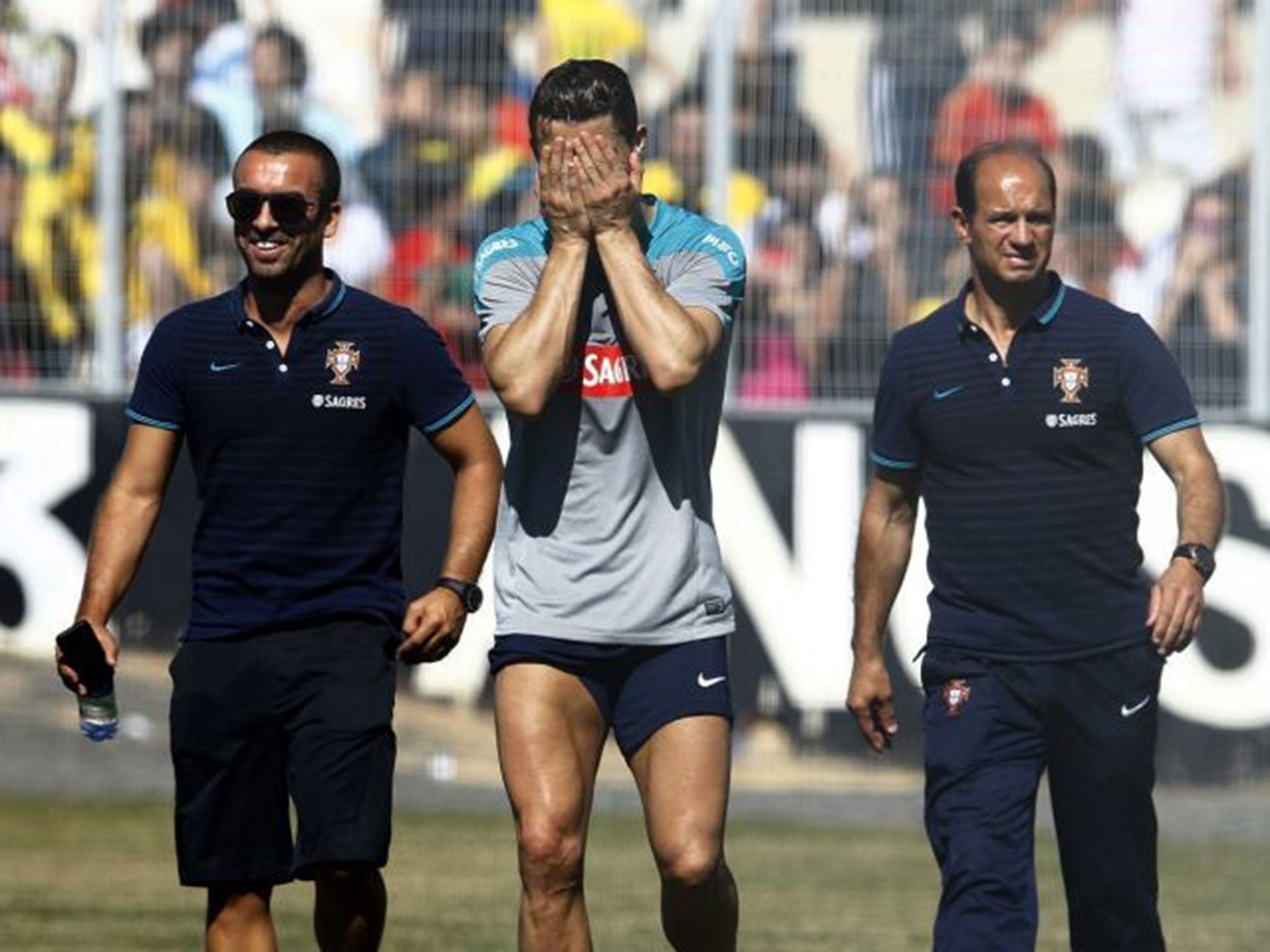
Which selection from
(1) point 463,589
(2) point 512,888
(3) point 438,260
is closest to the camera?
(1) point 463,589

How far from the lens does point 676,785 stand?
8.22 meters

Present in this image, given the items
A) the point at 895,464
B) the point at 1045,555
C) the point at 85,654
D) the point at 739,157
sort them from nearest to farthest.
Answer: the point at 85,654 < the point at 1045,555 < the point at 895,464 < the point at 739,157

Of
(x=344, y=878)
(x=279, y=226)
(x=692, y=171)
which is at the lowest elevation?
(x=344, y=878)

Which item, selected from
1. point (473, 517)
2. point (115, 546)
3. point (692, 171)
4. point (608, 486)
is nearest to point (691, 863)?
point (608, 486)

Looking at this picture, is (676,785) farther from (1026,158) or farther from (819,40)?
(819,40)

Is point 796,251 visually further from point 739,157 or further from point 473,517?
point 473,517

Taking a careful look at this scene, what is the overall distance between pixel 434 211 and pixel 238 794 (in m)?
7.62

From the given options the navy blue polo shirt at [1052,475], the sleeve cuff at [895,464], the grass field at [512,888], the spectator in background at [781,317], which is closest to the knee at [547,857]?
the navy blue polo shirt at [1052,475]

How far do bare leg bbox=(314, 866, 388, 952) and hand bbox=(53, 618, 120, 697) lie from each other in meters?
0.77

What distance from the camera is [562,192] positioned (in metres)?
8.16

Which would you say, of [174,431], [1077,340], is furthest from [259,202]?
[1077,340]

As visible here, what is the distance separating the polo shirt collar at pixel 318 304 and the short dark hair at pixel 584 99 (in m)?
0.73

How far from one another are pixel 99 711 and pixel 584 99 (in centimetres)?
204

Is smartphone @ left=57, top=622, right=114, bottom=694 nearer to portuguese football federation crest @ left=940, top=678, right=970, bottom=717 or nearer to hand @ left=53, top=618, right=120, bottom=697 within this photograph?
hand @ left=53, top=618, right=120, bottom=697
